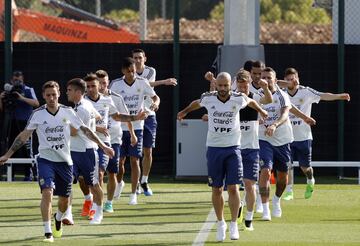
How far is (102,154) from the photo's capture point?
62.1 ft

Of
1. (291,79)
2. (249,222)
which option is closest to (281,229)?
(249,222)

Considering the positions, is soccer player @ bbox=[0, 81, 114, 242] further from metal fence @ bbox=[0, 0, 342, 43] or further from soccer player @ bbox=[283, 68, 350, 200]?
metal fence @ bbox=[0, 0, 342, 43]

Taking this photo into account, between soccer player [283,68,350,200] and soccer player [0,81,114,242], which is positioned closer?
soccer player [0,81,114,242]

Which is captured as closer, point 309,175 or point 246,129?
point 246,129

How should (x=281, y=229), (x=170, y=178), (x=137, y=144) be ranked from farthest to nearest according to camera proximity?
(x=170, y=178), (x=137, y=144), (x=281, y=229)

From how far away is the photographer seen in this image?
24453mm

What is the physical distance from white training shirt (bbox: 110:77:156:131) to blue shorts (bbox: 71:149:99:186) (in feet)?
9.65

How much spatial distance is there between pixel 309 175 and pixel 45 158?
257 inches

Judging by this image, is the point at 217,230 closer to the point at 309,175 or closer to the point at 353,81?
the point at 309,175

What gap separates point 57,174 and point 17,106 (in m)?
8.60

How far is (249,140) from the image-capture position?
17672 mm

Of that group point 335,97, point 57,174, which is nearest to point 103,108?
point 57,174

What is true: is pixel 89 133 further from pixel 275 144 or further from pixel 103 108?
pixel 275 144

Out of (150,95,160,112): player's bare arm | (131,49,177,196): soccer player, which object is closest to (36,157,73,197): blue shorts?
(150,95,160,112): player's bare arm
